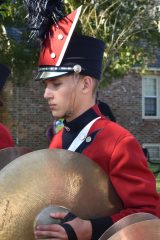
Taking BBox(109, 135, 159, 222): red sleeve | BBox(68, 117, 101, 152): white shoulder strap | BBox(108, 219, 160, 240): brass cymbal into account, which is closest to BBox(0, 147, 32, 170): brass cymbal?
BBox(68, 117, 101, 152): white shoulder strap

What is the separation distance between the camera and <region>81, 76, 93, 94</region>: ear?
298cm

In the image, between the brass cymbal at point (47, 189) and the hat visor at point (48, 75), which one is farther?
the hat visor at point (48, 75)

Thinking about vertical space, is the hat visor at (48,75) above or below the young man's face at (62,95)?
above

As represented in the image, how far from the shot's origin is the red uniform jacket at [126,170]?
265 cm

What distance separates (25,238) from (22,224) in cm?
6

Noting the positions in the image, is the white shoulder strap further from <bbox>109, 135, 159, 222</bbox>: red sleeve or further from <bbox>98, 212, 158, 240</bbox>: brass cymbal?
<bbox>98, 212, 158, 240</bbox>: brass cymbal

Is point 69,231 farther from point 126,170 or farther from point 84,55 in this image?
point 84,55

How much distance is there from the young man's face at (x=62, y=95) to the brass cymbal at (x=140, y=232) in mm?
805

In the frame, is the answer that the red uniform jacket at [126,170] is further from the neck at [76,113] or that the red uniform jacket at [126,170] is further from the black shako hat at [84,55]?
the black shako hat at [84,55]

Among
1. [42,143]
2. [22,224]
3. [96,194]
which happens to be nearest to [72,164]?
[96,194]

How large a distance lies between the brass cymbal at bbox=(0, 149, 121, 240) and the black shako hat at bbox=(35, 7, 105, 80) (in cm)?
51

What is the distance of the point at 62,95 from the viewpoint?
2.90m

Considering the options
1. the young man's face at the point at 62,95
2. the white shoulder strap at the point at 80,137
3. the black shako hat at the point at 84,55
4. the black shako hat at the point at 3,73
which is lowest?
the white shoulder strap at the point at 80,137

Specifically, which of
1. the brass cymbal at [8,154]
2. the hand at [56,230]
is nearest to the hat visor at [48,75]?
the brass cymbal at [8,154]
